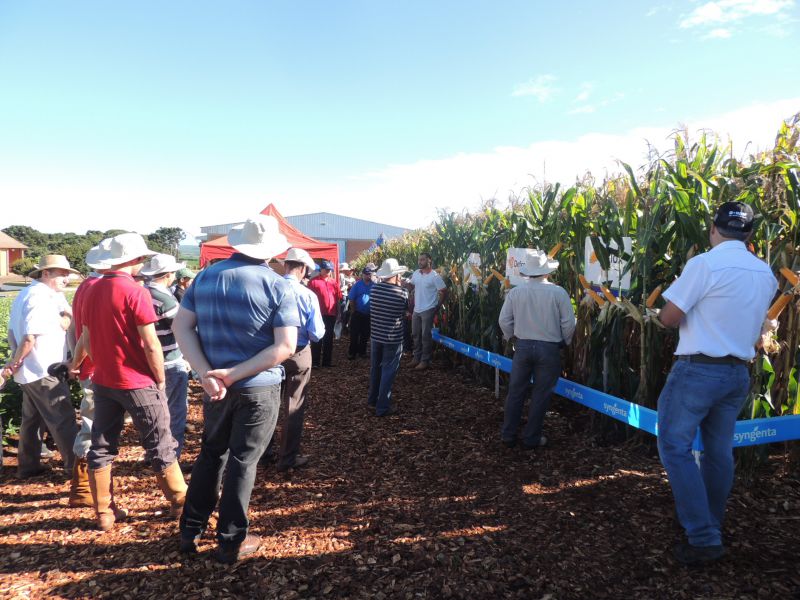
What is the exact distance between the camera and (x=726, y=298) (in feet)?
9.16

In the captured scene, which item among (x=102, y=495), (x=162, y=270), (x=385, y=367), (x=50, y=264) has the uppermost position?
(x=50, y=264)

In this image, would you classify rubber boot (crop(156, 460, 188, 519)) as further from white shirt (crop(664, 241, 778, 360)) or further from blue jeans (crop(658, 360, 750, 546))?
white shirt (crop(664, 241, 778, 360))

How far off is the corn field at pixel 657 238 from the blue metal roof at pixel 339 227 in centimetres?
4504

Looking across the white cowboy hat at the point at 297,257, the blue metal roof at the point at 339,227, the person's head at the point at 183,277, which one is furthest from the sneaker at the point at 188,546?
the blue metal roof at the point at 339,227

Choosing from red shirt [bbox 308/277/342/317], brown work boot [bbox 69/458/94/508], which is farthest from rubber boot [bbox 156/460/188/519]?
red shirt [bbox 308/277/342/317]

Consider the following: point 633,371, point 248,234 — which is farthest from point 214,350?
point 633,371

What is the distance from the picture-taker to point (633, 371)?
4602 mm

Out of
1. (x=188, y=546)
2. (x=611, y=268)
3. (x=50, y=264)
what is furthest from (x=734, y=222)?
(x=50, y=264)

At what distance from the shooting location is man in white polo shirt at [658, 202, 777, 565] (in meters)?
2.80

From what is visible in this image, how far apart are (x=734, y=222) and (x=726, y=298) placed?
465 millimetres

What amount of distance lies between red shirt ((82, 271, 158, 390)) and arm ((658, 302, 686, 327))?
330 centimetres

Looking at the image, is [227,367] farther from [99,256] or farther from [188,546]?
[99,256]

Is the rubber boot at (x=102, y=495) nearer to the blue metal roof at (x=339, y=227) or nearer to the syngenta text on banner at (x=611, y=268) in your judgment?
the syngenta text on banner at (x=611, y=268)

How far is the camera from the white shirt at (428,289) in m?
8.51
